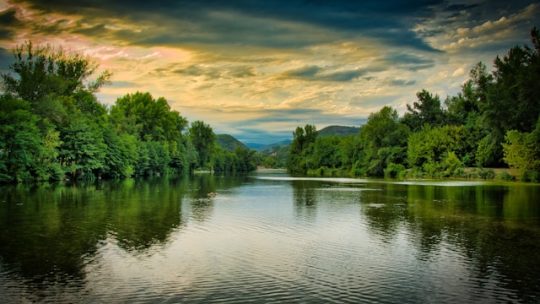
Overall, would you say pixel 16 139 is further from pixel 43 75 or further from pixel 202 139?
pixel 202 139

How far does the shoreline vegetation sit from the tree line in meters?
0.15

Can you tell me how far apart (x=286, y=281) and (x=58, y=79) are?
65.8 m

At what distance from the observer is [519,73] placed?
74.8 meters

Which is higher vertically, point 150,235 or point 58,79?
point 58,79

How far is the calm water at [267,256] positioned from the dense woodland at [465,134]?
1808 inches

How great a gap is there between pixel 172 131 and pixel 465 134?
70136 mm

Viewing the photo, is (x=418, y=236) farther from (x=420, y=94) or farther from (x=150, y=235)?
(x=420, y=94)

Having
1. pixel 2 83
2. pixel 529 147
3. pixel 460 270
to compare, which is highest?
pixel 2 83


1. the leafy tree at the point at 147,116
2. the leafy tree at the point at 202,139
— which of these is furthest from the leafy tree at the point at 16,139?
the leafy tree at the point at 202,139

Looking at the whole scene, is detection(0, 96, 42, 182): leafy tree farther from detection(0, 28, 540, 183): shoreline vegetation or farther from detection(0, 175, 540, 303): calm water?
detection(0, 175, 540, 303): calm water

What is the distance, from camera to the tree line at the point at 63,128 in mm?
54938

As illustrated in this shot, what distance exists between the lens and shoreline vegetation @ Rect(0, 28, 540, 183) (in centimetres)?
6106

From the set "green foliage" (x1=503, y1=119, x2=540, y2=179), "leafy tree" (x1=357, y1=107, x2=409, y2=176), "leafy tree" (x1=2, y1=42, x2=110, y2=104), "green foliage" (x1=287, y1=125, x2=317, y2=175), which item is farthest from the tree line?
"green foliage" (x1=287, y1=125, x2=317, y2=175)

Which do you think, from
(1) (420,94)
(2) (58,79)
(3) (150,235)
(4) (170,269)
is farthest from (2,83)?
(1) (420,94)
